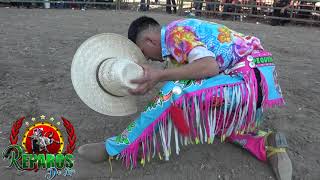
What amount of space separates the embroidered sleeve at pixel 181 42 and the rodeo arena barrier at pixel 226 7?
1091 cm

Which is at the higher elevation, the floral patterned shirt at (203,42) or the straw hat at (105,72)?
the floral patterned shirt at (203,42)

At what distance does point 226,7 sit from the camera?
14.1 m

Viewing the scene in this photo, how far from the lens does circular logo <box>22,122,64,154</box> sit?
2590mm

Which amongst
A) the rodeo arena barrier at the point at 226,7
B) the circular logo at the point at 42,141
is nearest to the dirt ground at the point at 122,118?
the circular logo at the point at 42,141

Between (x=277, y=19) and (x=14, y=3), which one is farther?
(x=14, y=3)

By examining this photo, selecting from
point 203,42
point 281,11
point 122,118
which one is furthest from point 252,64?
point 281,11

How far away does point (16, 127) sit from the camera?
305 cm

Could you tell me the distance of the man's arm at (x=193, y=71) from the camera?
2.31 meters

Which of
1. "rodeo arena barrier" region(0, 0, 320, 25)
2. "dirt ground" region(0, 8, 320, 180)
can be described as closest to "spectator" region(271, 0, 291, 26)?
"rodeo arena barrier" region(0, 0, 320, 25)

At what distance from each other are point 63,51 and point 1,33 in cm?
215

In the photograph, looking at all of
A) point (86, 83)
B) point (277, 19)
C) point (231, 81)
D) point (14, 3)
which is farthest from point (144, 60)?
point (14, 3)

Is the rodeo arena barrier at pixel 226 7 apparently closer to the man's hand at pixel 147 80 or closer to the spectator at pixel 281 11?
the spectator at pixel 281 11

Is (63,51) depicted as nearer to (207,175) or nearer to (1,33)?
(1,33)

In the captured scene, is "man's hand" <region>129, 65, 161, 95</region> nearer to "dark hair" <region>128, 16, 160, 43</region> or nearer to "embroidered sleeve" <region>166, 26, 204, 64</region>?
"embroidered sleeve" <region>166, 26, 204, 64</region>
